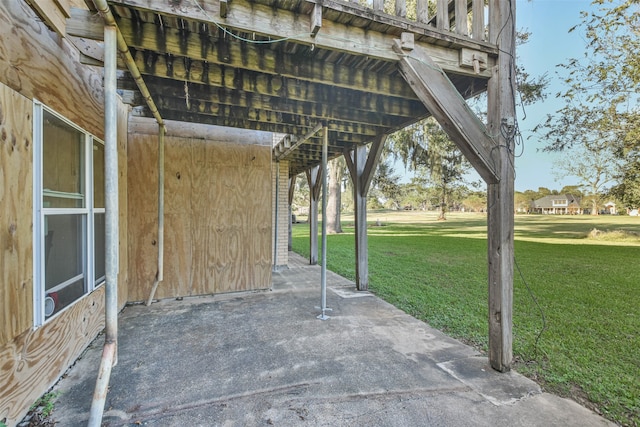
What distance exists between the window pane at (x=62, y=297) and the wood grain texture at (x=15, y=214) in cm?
24

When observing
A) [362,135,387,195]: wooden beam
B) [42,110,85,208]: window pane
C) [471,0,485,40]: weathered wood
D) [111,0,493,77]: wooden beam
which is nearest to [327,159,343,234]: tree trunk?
[362,135,387,195]: wooden beam

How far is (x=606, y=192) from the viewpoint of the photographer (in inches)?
516

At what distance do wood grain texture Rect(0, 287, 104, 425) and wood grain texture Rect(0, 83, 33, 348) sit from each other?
0.47 feet

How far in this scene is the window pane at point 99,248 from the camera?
9.56ft

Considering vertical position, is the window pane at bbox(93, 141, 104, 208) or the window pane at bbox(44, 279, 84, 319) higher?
the window pane at bbox(93, 141, 104, 208)

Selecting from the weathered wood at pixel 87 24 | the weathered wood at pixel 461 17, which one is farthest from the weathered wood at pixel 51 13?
the weathered wood at pixel 461 17

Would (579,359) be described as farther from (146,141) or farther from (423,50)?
(146,141)

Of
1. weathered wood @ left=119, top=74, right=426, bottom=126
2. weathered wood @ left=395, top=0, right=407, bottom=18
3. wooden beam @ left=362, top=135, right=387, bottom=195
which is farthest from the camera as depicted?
wooden beam @ left=362, top=135, right=387, bottom=195

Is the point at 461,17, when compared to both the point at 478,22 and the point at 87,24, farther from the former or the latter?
the point at 87,24

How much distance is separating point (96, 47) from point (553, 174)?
26.4 metres

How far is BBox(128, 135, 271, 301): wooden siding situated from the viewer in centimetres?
418

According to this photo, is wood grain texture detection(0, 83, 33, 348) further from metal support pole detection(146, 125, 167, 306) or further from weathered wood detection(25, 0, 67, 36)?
metal support pole detection(146, 125, 167, 306)

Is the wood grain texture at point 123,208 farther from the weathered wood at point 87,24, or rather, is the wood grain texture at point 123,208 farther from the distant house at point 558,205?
the distant house at point 558,205

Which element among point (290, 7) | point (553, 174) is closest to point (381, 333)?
point (290, 7)
